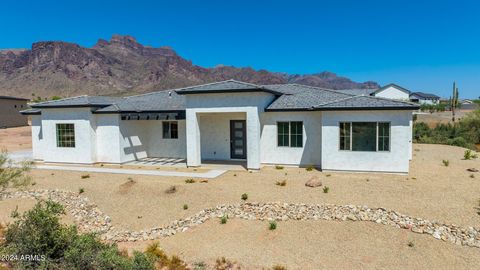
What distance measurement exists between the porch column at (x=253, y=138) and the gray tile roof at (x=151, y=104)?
16.0 ft

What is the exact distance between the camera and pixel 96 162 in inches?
839

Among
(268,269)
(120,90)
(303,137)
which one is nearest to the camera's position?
(268,269)

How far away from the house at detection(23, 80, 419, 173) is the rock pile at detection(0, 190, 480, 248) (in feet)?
18.1

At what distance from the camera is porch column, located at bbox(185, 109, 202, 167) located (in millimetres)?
18766

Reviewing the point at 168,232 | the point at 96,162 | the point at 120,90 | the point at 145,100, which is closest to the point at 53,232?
the point at 168,232

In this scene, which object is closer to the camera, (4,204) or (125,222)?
(125,222)

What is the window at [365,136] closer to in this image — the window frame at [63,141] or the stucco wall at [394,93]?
the window frame at [63,141]

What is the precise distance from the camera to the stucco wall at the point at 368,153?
15727 mm

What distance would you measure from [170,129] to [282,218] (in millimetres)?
12997

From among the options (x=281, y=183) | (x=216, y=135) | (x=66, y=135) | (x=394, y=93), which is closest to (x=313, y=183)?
(x=281, y=183)

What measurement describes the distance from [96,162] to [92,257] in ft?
50.1

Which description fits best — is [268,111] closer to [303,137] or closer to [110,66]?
[303,137]

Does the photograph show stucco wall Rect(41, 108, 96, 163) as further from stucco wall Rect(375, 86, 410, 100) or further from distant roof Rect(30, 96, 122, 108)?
stucco wall Rect(375, 86, 410, 100)

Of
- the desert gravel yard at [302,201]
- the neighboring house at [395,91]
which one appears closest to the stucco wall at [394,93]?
the neighboring house at [395,91]
